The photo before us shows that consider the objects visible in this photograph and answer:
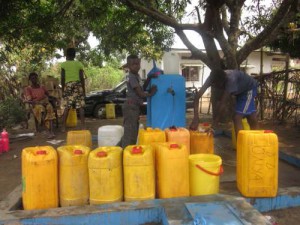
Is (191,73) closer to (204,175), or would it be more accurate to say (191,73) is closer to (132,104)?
(132,104)

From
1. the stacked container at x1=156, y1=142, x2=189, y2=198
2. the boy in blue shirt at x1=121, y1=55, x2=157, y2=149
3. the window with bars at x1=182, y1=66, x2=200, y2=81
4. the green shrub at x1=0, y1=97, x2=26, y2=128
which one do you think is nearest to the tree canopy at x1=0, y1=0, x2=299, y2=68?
the green shrub at x1=0, y1=97, x2=26, y2=128

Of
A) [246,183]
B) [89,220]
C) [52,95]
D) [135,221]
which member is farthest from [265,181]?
[52,95]

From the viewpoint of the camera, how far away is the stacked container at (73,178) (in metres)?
3.44

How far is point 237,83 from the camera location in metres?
5.03

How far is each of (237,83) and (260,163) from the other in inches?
68.8

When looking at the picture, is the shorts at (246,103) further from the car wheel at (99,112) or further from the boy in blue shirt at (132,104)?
the car wheel at (99,112)

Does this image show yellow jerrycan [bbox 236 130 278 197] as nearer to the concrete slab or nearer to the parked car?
the concrete slab

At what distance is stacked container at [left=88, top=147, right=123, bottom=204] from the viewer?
3.32 metres

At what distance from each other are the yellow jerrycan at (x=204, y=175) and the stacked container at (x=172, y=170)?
94mm

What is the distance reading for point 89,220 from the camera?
313 cm

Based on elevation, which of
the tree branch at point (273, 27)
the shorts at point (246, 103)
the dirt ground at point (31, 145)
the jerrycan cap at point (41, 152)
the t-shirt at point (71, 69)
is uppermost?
the tree branch at point (273, 27)

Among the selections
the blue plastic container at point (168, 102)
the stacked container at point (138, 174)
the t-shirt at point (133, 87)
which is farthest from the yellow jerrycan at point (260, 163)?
the blue plastic container at point (168, 102)

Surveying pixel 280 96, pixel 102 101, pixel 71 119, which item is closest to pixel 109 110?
pixel 102 101

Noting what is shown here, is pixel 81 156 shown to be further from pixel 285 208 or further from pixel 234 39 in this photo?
pixel 234 39
